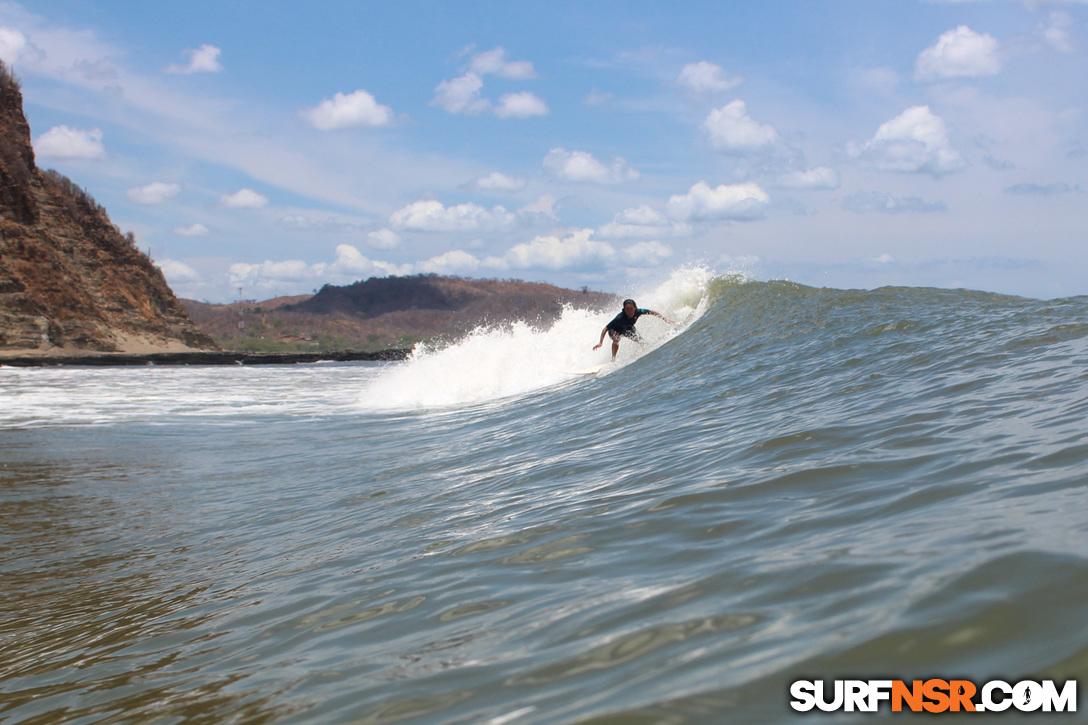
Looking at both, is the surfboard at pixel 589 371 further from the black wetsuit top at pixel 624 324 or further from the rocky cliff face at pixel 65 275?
the rocky cliff face at pixel 65 275

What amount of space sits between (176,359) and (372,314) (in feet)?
339

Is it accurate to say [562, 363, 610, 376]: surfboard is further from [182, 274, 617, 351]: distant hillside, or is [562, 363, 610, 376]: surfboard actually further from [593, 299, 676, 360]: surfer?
[182, 274, 617, 351]: distant hillside

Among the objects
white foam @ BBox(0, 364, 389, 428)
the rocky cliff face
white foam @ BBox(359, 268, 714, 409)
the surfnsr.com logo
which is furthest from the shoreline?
the surfnsr.com logo

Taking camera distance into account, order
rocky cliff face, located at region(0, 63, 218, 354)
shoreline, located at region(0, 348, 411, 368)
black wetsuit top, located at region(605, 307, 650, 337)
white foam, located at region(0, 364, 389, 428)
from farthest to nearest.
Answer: rocky cliff face, located at region(0, 63, 218, 354) → shoreline, located at region(0, 348, 411, 368) → black wetsuit top, located at region(605, 307, 650, 337) → white foam, located at region(0, 364, 389, 428)

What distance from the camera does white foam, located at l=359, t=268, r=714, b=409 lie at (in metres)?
15.6

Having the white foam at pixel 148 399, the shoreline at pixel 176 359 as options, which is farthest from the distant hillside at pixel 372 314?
the white foam at pixel 148 399

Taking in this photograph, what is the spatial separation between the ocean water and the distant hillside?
69.4 m

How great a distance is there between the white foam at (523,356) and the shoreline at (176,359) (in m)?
20.4

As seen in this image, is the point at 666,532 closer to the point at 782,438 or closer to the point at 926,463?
the point at 926,463

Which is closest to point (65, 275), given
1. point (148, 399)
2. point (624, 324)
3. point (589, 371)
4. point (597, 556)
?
point (148, 399)

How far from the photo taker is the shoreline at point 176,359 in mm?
31422

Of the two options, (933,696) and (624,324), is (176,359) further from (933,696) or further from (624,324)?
(933,696)

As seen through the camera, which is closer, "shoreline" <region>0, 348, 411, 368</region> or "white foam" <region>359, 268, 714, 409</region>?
"white foam" <region>359, 268, 714, 409</region>

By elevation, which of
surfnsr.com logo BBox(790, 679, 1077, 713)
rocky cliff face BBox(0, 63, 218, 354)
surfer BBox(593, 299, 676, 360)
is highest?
rocky cliff face BBox(0, 63, 218, 354)
